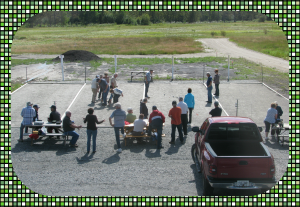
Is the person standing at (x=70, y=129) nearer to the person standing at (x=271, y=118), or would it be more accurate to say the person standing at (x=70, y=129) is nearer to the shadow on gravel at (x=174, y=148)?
the shadow on gravel at (x=174, y=148)

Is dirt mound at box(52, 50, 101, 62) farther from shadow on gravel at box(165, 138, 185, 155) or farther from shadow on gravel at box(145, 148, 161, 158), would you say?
shadow on gravel at box(145, 148, 161, 158)

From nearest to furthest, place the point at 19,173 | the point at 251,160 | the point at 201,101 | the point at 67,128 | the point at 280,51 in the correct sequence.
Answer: the point at 251,160
the point at 19,173
the point at 67,128
the point at 201,101
the point at 280,51

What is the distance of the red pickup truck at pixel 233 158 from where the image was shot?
24.7ft

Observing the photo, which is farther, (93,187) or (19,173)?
(19,173)

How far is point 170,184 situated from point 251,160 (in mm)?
2288

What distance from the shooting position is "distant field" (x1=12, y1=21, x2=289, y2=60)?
171ft

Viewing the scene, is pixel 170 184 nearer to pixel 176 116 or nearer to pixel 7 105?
pixel 176 116

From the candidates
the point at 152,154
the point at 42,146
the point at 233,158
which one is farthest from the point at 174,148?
the point at 42,146

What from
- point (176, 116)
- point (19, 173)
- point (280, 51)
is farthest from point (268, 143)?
point (280, 51)

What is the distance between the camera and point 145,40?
67375 mm

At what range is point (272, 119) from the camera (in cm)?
Result: 1270

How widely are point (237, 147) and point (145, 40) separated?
197ft

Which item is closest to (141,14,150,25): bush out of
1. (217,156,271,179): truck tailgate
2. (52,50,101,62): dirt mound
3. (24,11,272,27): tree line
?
(24,11,272,27): tree line

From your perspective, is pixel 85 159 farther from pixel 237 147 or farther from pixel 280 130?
pixel 280 130
